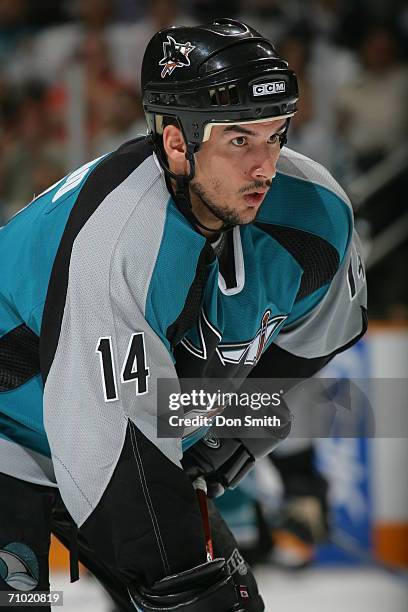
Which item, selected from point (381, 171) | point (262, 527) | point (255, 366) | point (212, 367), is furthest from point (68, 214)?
point (381, 171)

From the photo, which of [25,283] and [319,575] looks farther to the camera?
[319,575]

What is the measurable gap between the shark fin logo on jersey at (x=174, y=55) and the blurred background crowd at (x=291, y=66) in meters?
1.96

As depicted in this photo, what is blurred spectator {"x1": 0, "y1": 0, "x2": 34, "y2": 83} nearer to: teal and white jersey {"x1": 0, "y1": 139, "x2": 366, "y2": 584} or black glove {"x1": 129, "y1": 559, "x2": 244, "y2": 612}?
teal and white jersey {"x1": 0, "y1": 139, "x2": 366, "y2": 584}

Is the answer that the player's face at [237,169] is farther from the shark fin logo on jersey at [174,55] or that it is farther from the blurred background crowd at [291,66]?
the blurred background crowd at [291,66]

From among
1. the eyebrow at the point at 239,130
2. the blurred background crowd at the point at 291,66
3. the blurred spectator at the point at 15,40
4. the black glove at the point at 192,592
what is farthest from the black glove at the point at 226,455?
the blurred spectator at the point at 15,40

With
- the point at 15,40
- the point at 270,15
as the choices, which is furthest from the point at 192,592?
the point at 15,40

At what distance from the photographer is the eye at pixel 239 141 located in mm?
1682

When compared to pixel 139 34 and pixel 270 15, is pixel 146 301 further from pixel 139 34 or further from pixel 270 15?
pixel 270 15

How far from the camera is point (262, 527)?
3.55 m

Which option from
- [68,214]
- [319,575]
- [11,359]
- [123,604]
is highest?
[68,214]

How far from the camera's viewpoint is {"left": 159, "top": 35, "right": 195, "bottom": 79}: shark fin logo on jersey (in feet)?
5.42

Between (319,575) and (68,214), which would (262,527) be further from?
(68,214)

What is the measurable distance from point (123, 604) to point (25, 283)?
0.62 meters

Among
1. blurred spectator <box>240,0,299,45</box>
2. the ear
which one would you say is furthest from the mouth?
blurred spectator <box>240,0,299,45</box>
